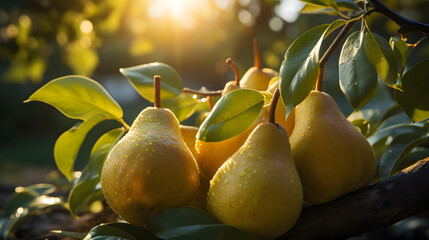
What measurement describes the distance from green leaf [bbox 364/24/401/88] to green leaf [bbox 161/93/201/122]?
37 cm

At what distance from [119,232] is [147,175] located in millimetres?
76

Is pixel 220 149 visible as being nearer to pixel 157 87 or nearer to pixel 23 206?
pixel 157 87

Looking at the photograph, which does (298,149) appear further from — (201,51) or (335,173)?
(201,51)

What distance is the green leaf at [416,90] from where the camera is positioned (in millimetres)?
509

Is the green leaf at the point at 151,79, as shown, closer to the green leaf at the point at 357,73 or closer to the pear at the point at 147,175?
the pear at the point at 147,175

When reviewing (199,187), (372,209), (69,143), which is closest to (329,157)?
(372,209)

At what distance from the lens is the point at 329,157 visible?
1.55ft

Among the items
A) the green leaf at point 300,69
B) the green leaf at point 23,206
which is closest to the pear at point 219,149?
the green leaf at point 300,69

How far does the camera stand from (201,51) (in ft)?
43.9

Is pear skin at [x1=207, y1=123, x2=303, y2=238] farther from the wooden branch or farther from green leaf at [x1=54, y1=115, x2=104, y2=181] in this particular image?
green leaf at [x1=54, y1=115, x2=104, y2=181]

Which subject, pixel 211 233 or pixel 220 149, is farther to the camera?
pixel 220 149

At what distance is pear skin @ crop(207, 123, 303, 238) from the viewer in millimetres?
425

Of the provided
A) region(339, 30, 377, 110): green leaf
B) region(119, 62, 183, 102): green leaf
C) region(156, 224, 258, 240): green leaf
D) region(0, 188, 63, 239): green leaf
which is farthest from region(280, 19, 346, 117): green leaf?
region(0, 188, 63, 239): green leaf

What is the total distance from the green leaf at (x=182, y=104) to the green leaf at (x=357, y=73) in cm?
33
